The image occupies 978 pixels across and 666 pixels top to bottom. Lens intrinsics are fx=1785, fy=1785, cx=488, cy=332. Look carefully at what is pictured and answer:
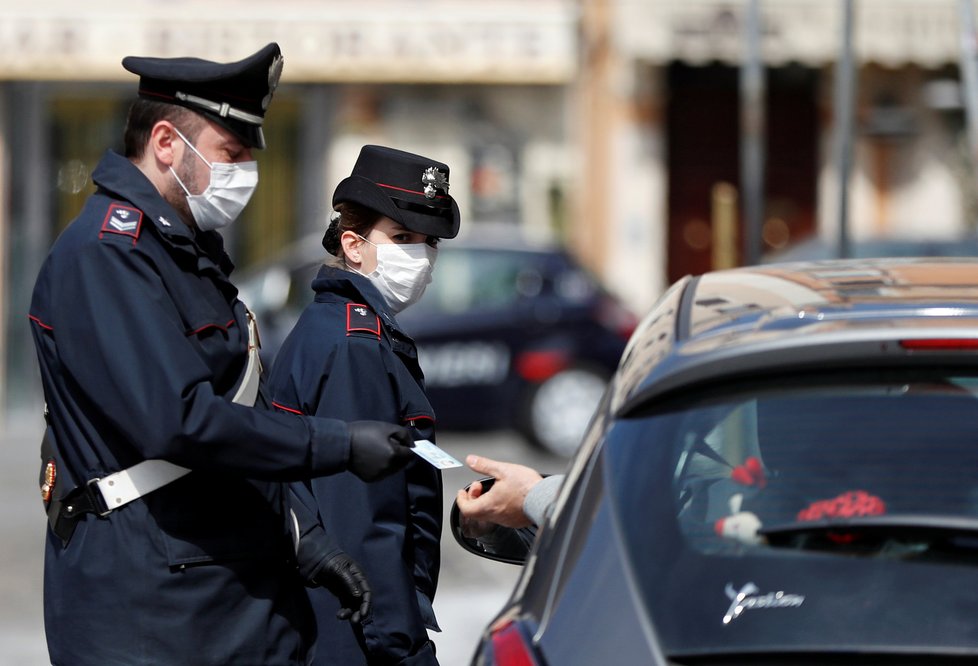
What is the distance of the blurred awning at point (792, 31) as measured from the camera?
720 inches

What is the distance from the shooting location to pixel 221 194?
351 centimetres

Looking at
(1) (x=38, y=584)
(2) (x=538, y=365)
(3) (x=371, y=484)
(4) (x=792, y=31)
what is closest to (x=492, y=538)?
(3) (x=371, y=484)

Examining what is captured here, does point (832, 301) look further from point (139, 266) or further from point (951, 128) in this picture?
point (951, 128)

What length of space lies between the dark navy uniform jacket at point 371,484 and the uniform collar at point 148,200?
0.35 meters

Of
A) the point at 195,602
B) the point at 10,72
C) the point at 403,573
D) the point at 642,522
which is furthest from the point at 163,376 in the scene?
the point at 10,72

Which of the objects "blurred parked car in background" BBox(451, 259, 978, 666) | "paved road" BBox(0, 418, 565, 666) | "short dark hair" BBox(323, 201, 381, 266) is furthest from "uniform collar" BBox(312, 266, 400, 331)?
"paved road" BBox(0, 418, 565, 666)

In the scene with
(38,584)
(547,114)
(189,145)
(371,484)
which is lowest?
(38,584)

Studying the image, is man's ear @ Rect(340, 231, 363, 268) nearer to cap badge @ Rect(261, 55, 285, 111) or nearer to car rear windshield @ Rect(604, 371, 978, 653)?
cap badge @ Rect(261, 55, 285, 111)

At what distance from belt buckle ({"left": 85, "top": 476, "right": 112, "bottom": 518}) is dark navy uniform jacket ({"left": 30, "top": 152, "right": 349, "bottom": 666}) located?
1 cm

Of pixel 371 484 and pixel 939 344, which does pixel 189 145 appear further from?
pixel 939 344

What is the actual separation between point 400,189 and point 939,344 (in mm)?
1623

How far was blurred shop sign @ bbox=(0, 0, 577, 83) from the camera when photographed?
18078 millimetres

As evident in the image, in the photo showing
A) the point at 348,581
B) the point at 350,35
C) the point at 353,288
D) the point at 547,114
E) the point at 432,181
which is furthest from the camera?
the point at 547,114

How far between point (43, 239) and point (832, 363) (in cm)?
1652
